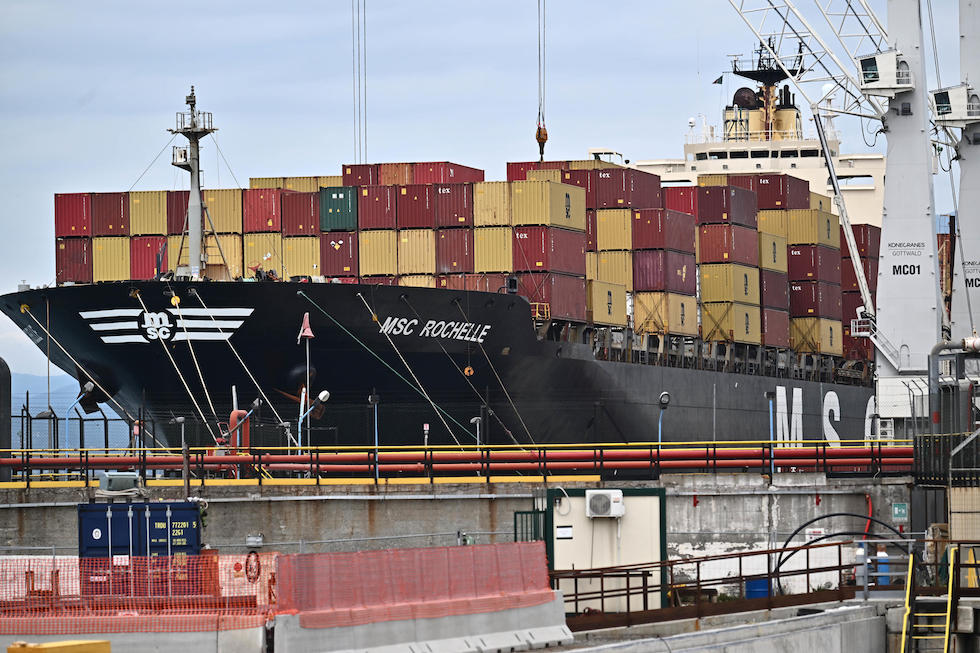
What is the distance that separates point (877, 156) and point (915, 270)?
46970mm

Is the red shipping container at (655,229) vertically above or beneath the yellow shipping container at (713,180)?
beneath

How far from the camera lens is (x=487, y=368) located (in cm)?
4916

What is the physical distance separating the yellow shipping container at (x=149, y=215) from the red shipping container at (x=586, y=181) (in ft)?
47.2

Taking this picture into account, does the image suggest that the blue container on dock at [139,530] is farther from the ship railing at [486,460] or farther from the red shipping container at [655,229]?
the red shipping container at [655,229]

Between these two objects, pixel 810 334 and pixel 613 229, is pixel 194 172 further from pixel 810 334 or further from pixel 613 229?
pixel 810 334

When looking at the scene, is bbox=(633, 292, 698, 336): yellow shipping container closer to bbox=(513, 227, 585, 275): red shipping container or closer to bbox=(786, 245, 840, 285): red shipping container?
bbox=(513, 227, 585, 275): red shipping container

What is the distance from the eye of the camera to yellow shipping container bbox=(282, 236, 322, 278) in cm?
4950

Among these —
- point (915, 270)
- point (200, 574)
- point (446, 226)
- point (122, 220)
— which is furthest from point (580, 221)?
point (200, 574)

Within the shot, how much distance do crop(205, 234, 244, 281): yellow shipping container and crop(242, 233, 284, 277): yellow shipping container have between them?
0.26 metres

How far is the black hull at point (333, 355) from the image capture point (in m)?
44.7

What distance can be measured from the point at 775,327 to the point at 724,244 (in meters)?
5.40

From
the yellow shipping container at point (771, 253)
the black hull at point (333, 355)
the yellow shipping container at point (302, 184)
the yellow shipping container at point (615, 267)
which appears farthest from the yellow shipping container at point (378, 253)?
the yellow shipping container at point (771, 253)

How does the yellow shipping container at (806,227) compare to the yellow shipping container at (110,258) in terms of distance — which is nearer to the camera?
the yellow shipping container at (110,258)

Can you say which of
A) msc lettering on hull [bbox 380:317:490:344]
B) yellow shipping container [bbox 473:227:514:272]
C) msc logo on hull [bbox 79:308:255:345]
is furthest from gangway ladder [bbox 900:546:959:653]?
yellow shipping container [bbox 473:227:514:272]
